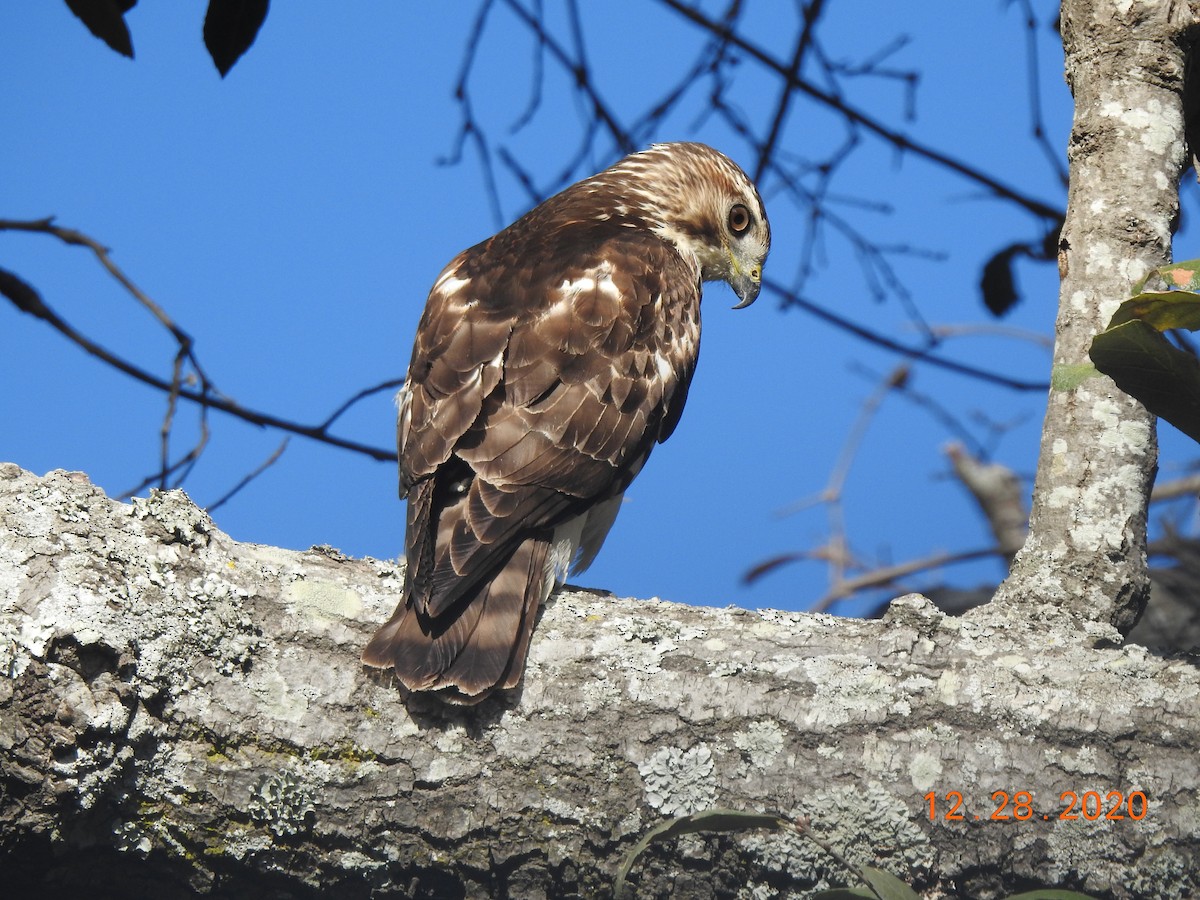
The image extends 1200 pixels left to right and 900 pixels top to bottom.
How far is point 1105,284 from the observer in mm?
2932

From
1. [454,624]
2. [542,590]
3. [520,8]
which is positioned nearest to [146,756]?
[454,624]

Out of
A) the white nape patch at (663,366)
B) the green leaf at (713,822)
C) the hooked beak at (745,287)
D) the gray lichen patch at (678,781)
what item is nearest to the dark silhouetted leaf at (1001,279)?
the hooked beak at (745,287)

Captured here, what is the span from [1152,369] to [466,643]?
1.34 m

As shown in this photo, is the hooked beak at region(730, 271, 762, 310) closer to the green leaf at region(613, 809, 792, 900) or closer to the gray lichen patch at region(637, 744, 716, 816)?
the gray lichen patch at region(637, 744, 716, 816)

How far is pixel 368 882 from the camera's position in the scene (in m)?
2.27

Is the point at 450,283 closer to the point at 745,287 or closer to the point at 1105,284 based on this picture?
the point at 745,287

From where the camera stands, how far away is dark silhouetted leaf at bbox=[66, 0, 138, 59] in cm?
220

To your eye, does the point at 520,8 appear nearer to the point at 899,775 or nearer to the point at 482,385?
the point at 482,385

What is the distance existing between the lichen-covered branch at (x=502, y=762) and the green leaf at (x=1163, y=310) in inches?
27.4

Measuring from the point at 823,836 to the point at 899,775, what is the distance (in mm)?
180

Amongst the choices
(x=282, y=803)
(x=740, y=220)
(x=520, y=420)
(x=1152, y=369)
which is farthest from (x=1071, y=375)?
(x=740, y=220)

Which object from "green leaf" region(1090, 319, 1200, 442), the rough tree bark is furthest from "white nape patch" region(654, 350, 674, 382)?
"green leaf" region(1090, 319, 1200, 442)

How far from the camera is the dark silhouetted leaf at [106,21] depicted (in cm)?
220
